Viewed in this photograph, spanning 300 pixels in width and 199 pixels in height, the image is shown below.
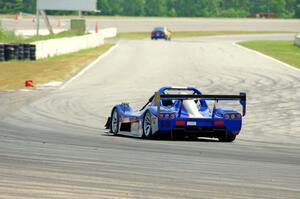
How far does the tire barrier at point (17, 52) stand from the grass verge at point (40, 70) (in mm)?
556

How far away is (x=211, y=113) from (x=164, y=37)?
69.3m

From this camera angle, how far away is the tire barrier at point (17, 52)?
4266 centimetres

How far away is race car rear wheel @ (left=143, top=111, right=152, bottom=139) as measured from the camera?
647 inches

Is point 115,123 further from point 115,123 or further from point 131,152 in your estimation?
point 131,152

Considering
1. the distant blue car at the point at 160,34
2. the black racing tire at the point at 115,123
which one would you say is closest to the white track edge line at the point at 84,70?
the black racing tire at the point at 115,123

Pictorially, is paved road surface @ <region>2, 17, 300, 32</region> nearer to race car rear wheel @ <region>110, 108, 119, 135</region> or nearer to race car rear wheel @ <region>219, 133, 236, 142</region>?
race car rear wheel @ <region>110, 108, 119, 135</region>

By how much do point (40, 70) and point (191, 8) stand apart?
117868mm

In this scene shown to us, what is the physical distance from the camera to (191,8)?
155 metres

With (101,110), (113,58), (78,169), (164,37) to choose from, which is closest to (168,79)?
(101,110)

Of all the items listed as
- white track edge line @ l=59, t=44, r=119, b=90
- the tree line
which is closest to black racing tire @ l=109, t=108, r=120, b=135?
white track edge line @ l=59, t=44, r=119, b=90

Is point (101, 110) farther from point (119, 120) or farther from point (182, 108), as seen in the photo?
point (182, 108)

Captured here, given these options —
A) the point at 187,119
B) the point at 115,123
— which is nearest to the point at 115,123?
the point at 115,123

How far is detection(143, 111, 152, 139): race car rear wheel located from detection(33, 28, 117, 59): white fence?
Result: 28.4 metres

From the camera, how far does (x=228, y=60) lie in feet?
158
